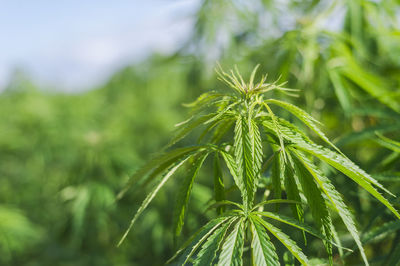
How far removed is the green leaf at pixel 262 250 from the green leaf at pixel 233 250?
2 centimetres

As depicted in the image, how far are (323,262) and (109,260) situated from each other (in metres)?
1.80

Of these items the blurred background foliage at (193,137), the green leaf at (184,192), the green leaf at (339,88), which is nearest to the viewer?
the green leaf at (184,192)

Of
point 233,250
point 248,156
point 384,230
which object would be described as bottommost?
point 384,230

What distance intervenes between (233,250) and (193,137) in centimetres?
197

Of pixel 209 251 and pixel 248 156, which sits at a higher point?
pixel 248 156

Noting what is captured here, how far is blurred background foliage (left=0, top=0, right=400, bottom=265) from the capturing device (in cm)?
103

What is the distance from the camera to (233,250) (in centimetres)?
48

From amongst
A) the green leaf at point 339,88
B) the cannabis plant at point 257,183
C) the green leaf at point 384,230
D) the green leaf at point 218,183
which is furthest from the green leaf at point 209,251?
the green leaf at point 339,88

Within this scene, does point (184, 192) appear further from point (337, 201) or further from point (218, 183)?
point (337, 201)

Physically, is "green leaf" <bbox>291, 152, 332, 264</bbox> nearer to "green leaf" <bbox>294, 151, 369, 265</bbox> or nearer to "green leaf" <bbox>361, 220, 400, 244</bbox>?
"green leaf" <bbox>294, 151, 369, 265</bbox>

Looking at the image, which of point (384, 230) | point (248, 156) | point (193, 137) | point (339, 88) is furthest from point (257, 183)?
point (193, 137)

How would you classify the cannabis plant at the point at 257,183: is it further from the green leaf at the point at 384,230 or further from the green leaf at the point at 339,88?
the green leaf at the point at 339,88

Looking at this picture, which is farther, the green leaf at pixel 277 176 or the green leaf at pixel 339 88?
the green leaf at pixel 339 88

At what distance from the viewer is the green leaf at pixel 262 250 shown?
1.54 feet
